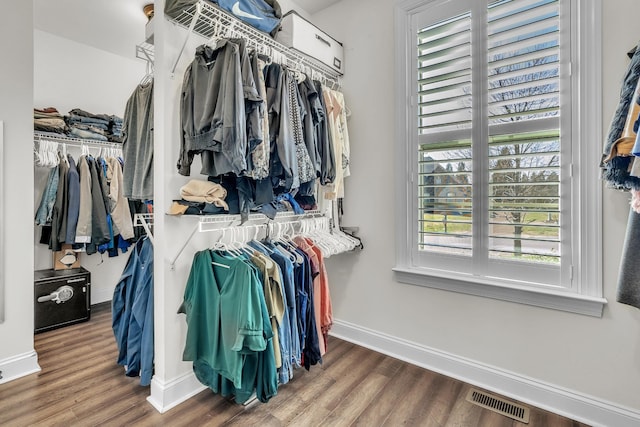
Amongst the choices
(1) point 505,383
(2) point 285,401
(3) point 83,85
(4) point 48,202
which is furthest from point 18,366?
(1) point 505,383

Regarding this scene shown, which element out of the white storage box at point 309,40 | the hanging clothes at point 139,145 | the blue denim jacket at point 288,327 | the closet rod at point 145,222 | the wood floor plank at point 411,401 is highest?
the white storage box at point 309,40

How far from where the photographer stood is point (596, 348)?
1671 millimetres

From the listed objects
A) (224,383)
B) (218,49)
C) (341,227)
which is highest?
(218,49)

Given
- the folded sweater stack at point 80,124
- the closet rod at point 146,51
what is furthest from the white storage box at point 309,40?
the folded sweater stack at point 80,124

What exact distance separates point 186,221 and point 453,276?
1751mm

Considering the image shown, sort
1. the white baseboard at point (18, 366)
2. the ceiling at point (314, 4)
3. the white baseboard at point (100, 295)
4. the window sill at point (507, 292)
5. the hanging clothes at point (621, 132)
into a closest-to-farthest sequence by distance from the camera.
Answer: the hanging clothes at point (621, 132), the window sill at point (507, 292), the white baseboard at point (18, 366), the ceiling at point (314, 4), the white baseboard at point (100, 295)

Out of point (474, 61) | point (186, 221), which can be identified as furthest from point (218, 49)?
point (474, 61)

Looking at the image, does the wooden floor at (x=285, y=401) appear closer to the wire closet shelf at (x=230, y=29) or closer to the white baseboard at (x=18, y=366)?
the white baseboard at (x=18, y=366)

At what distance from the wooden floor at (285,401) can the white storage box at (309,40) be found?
2314 millimetres

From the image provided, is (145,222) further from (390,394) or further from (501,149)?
(501,149)

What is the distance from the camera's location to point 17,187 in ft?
6.81

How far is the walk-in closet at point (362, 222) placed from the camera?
162cm

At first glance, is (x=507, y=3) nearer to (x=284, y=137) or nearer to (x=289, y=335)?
(x=284, y=137)

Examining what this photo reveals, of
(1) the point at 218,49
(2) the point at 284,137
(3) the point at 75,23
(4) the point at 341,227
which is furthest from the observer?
(3) the point at 75,23
